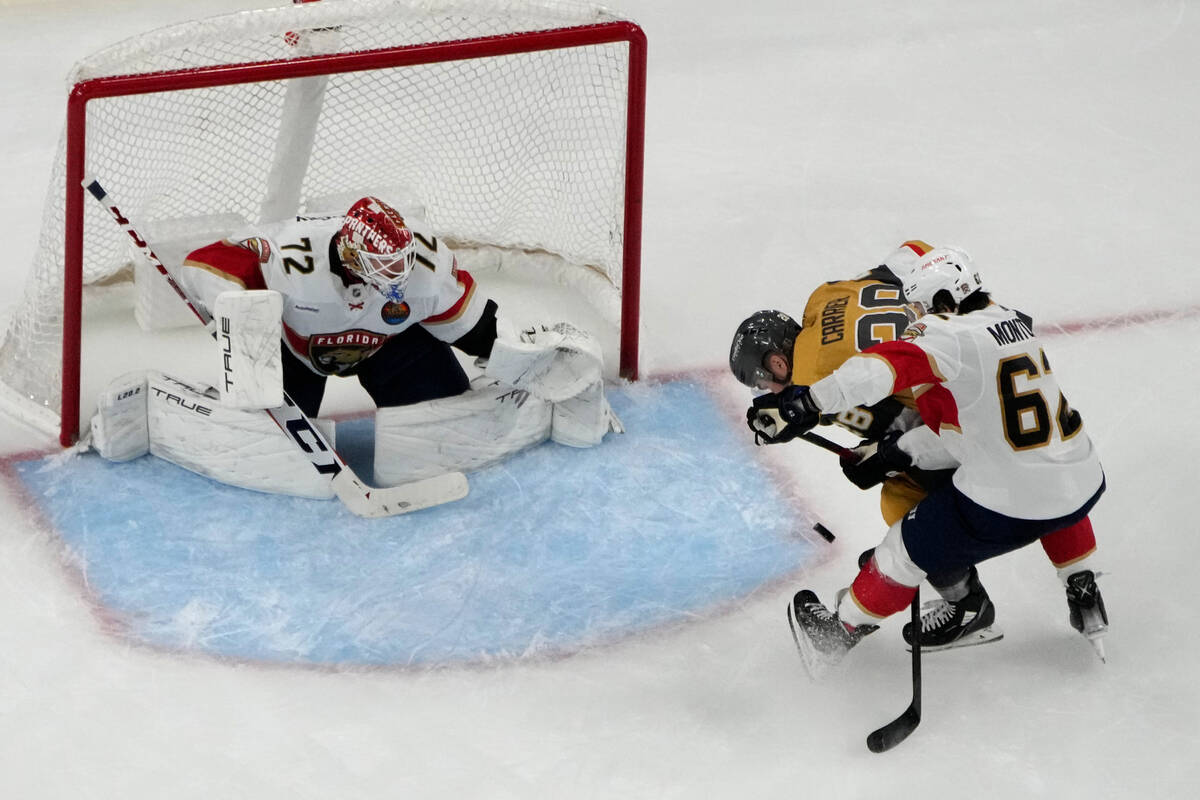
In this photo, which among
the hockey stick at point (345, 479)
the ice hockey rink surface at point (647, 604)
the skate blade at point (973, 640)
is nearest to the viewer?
the ice hockey rink surface at point (647, 604)

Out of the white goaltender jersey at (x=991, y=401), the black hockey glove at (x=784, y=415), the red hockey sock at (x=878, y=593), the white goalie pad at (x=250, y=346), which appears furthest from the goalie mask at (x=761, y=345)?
the white goalie pad at (x=250, y=346)

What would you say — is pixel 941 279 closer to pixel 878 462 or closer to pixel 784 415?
pixel 878 462

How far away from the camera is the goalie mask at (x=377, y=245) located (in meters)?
3.07

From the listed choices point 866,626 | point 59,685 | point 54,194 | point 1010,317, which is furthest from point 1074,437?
point 54,194

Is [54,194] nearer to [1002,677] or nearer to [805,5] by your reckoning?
[1002,677]

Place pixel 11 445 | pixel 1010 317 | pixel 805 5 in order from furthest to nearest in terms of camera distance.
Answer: pixel 805 5 < pixel 11 445 < pixel 1010 317

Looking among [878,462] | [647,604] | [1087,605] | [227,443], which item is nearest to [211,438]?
[227,443]

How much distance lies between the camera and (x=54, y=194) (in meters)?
3.35

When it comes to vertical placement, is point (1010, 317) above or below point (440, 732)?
above

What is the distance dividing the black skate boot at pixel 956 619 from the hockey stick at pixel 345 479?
1097 millimetres

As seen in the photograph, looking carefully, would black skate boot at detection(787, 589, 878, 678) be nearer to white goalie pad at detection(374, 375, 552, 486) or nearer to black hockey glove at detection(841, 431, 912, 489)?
black hockey glove at detection(841, 431, 912, 489)

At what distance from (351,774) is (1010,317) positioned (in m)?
1.43

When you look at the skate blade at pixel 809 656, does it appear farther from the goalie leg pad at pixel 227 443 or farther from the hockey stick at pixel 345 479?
the goalie leg pad at pixel 227 443

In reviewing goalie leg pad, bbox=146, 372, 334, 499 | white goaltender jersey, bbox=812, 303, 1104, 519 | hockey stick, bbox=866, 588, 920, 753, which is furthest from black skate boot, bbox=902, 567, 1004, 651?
goalie leg pad, bbox=146, 372, 334, 499
